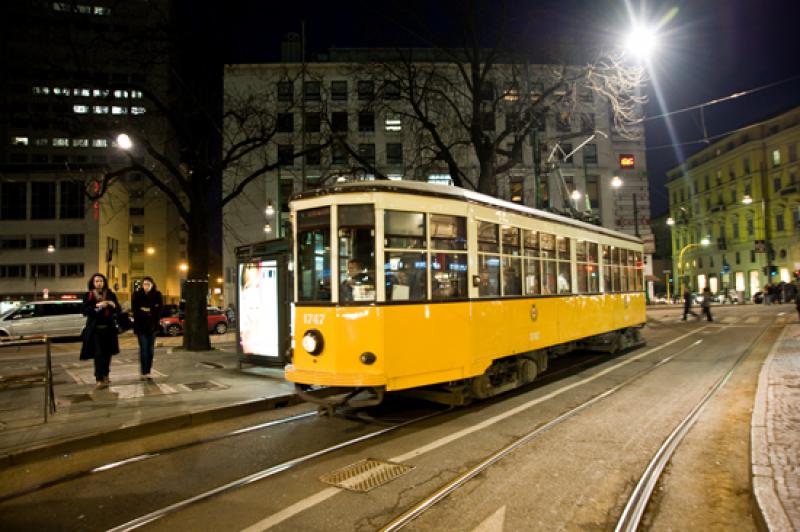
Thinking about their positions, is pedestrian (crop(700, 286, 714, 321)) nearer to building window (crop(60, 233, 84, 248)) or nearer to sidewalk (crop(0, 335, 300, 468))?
sidewalk (crop(0, 335, 300, 468))

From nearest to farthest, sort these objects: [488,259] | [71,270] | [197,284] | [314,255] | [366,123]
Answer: [314,255] < [488,259] < [197,284] < [366,123] < [71,270]

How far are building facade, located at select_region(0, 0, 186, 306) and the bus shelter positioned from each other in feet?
19.3

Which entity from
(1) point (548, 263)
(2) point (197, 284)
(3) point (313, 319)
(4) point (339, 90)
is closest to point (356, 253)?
(3) point (313, 319)

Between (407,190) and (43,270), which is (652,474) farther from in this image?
(43,270)

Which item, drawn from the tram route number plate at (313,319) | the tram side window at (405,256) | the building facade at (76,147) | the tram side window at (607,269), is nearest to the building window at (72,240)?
the building facade at (76,147)

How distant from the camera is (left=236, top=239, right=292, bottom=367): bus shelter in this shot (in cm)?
1034

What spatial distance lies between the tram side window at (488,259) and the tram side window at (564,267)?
2.52 meters

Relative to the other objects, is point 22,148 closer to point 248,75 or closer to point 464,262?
point 248,75

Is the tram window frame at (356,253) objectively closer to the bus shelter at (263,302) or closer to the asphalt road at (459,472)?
the asphalt road at (459,472)

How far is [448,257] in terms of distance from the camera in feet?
23.2

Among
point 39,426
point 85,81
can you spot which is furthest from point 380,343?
point 85,81

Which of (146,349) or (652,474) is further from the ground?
(146,349)

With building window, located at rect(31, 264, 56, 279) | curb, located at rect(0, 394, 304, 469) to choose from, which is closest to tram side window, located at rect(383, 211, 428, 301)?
curb, located at rect(0, 394, 304, 469)

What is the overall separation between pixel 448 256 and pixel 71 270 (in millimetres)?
51172
